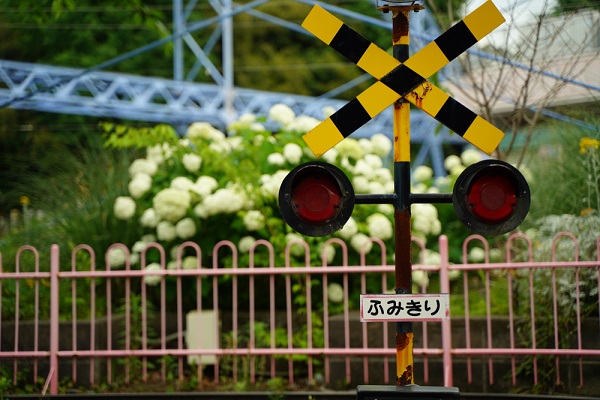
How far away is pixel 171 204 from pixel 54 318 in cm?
147

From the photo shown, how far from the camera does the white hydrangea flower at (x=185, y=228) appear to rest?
8211mm

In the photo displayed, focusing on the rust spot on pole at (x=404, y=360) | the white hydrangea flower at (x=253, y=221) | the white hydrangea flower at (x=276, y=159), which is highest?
the white hydrangea flower at (x=276, y=159)

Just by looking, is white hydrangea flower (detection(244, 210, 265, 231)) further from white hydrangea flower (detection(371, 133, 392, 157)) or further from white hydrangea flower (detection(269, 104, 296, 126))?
white hydrangea flower (detection(371, 133, 392, 157))

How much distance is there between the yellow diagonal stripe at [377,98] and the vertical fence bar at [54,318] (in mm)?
3699

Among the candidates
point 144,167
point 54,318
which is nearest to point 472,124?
point 54,318

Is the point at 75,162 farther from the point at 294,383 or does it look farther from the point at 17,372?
the point at 294,383

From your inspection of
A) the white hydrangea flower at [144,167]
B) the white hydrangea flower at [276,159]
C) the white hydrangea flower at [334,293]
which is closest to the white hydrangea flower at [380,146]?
the white hydrangea flower at [276,159]

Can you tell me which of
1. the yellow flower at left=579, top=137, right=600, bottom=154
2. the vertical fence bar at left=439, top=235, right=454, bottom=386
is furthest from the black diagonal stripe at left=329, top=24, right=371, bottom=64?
the yellow flower at left=579, top=137, right=600, bottom=154

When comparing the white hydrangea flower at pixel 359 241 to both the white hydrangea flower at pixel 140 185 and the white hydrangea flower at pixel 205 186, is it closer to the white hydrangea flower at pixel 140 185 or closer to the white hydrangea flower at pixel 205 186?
the white hydrangea flower at pixel 205 186

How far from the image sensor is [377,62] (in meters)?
4.38

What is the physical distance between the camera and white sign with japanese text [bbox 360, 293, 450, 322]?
4.25 m

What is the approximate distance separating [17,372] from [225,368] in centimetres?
168

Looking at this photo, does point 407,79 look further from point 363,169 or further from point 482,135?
point 363,169

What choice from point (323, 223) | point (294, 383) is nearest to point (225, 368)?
point (294, 383)
